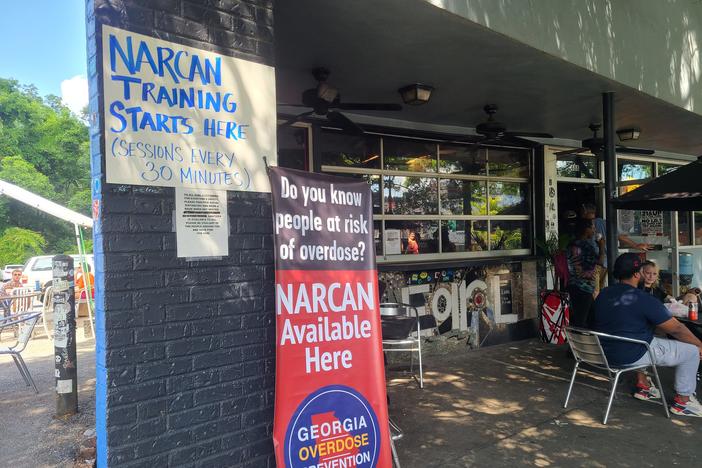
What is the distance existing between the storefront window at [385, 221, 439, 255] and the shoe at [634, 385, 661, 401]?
8.80 feet

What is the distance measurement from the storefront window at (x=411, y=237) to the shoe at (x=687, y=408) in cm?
298

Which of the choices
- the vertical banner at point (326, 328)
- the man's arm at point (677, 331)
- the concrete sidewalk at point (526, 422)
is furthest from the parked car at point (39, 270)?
the man's arm at point (677, 331)

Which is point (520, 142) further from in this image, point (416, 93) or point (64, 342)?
point (64, 342)

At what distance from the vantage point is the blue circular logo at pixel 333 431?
7.77 feet

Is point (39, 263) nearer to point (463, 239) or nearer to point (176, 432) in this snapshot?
point (463, 239)

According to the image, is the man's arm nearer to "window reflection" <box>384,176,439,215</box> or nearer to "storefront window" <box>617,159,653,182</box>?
"window reflection" <box>384,176,439,215</box>

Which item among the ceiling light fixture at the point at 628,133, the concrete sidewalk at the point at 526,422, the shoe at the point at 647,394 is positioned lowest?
the concrete sidewalk at the point at 526,422

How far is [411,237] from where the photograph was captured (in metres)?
5.86

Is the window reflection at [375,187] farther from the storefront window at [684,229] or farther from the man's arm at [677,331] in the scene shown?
the storefront window at [684,229]

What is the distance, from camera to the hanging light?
458 centimetres

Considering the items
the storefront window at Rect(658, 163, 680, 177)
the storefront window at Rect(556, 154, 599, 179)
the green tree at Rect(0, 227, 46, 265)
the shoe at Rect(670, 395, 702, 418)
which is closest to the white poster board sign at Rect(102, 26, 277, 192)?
the shoe at Rect(670, 395, 702, 418)

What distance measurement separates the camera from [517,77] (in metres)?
4.46

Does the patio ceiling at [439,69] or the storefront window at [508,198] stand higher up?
the patio ceiling at [439,69]

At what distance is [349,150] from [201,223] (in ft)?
10.9
